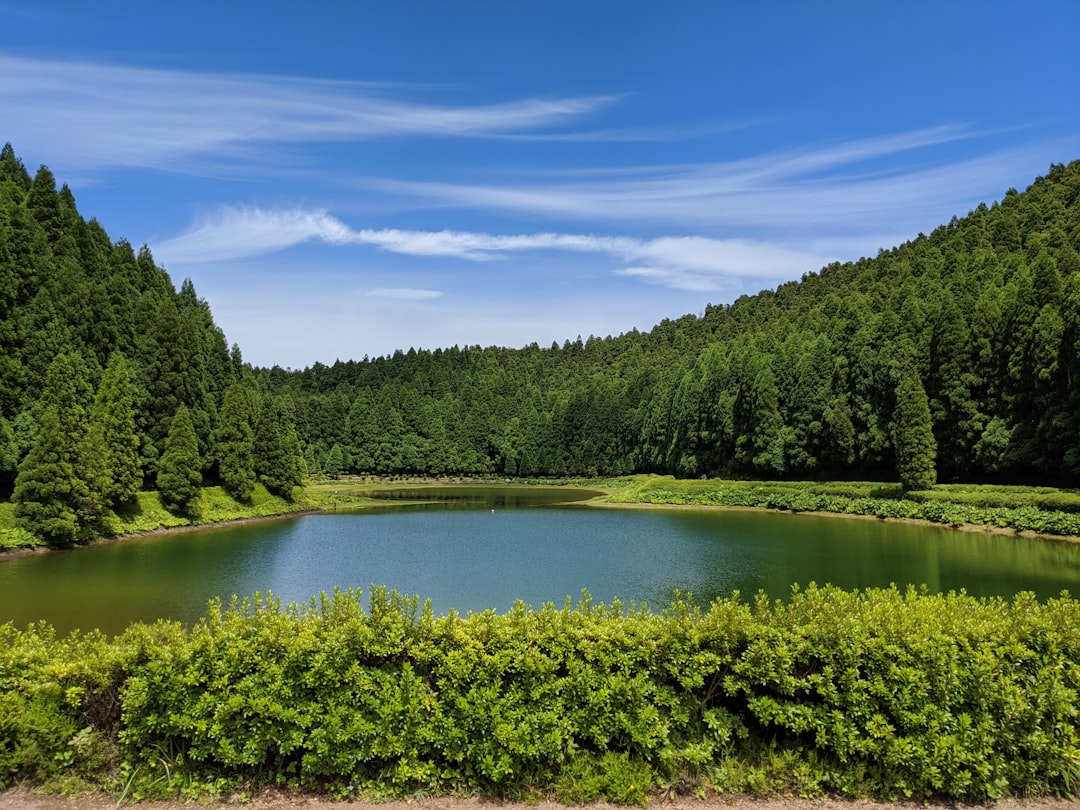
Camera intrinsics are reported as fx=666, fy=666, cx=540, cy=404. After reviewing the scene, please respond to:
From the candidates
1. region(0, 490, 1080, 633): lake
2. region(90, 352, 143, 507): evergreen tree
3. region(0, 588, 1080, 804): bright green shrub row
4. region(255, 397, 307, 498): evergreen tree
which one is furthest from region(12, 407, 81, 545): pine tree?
region(0, 588, 1080, 804): bright green shrub row

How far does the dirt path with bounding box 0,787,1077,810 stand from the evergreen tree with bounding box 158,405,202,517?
4093 centimetres

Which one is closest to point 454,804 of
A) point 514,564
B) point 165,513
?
point 514,564

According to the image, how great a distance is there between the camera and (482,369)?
488 ft

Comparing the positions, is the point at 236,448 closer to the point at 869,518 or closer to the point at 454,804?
the point at 869,518

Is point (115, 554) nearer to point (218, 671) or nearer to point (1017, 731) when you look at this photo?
point (218, 671)

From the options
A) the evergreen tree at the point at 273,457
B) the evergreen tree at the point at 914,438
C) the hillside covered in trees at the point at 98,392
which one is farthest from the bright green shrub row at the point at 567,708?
the evergreen tree at the point at 273,457

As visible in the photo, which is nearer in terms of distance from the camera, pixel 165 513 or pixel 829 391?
pixel 165 513

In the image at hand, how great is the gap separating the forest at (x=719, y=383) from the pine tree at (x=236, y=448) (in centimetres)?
16

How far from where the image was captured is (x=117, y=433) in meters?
38.6

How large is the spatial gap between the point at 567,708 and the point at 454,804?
4.33 ft

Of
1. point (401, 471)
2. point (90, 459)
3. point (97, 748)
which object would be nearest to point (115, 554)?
point (90, 459)

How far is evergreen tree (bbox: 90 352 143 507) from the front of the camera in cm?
3697

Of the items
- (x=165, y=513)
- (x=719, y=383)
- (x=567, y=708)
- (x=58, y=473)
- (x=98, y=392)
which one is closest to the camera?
(x=567, y=708)

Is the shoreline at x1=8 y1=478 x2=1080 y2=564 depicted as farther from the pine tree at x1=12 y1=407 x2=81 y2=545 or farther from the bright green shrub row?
the bright green shrub row
